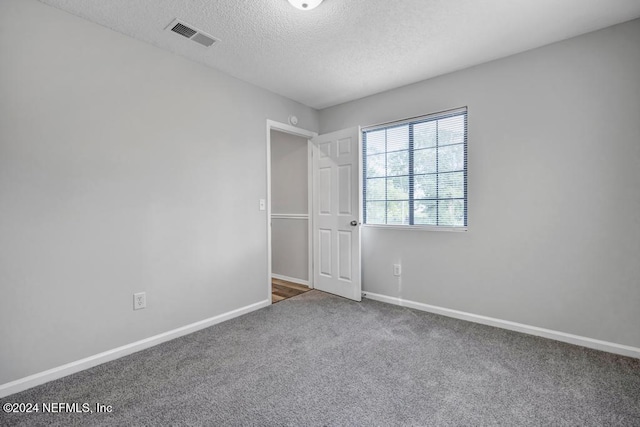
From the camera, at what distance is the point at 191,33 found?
2.29 meters

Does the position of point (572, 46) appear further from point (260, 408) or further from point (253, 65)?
point (260, 408)

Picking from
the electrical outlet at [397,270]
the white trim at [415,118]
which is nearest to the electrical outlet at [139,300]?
the electrical outlet at [397,270]

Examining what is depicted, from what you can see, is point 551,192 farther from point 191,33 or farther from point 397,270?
point 191,33

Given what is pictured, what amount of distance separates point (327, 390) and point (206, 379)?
2.61ft

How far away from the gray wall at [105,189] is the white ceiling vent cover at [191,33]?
348mm

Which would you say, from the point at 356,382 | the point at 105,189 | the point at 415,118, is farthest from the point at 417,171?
the point at 105,189

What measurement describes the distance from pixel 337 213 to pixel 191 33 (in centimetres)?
230

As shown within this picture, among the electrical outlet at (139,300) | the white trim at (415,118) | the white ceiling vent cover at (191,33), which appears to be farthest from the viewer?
the white trim at (415,118)

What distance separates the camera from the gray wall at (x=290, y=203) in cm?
419

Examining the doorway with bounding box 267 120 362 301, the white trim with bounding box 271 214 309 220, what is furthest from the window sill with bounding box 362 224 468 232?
the white trim with bounding box 271 214 309 220

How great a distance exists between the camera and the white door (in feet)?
11.5

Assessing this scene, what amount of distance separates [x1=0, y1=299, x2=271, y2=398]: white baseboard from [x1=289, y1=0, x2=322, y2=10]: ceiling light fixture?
2681 millimetres

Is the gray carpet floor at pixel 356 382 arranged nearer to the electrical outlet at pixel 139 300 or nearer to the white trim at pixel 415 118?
the electrical outlet at pixel 139 300

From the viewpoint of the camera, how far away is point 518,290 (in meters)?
2.64
